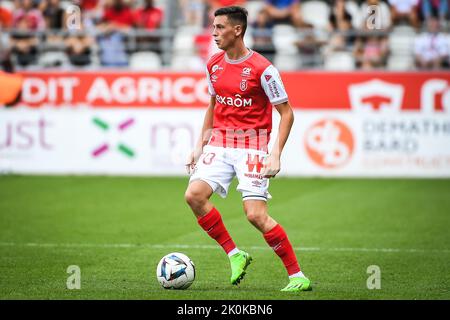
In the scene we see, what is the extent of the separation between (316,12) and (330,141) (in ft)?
13.6

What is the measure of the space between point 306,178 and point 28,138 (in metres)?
5.55

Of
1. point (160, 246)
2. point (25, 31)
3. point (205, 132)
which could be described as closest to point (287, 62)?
point (25, 31)

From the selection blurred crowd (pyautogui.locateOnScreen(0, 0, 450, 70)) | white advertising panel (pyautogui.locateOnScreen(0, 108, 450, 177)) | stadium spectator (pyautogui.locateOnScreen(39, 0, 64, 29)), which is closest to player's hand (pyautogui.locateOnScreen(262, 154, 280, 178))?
white advertising panel (pyautogui.locateOnScreen(0, 108, 450, 177))

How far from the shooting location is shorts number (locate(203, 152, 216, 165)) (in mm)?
8383

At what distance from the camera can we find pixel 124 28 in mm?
20453

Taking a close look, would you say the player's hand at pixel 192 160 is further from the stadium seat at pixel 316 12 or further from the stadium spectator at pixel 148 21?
the stadium seat at pixel 316 12

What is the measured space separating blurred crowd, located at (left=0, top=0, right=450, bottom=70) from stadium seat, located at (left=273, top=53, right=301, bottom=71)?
21 mm

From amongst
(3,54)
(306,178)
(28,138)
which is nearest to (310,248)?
(306,178)

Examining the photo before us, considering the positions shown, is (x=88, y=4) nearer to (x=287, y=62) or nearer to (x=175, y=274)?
(x=287, y=62)

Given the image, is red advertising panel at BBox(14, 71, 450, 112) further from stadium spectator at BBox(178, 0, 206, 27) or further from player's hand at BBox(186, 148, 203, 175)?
player's hand at BBox(186, 148, 203, 175)

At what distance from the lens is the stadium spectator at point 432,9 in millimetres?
20000

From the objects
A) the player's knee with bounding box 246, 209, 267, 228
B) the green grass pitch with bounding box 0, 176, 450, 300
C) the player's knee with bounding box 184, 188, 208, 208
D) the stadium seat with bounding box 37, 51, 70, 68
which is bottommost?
the green grass pitch with bounding box 0, 176, 450, 300

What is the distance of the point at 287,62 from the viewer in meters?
19.9
